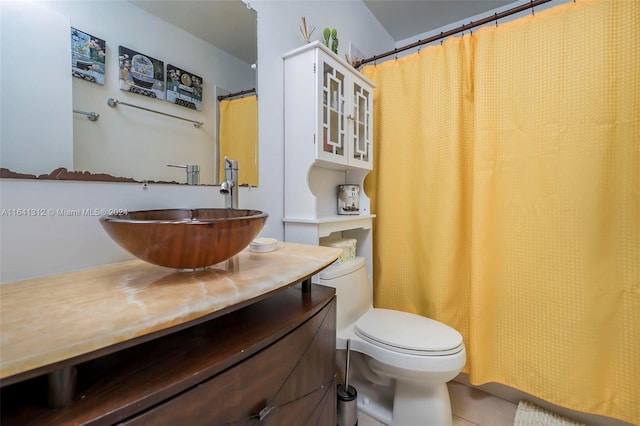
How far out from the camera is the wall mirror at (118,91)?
618mm

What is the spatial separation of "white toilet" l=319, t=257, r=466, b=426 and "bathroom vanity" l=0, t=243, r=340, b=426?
495mm

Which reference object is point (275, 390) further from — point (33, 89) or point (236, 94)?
point (236, 94)

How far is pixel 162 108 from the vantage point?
89 centimetres

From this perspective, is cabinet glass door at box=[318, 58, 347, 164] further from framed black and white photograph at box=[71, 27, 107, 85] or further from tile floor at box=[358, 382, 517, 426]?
tile floor at box=[358, 382, 517, 426]

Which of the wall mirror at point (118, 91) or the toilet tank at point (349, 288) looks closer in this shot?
the wall mirror at point (118, 91)

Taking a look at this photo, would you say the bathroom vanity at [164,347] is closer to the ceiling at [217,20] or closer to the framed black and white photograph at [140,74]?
the framed black and white photograph at [140,74]

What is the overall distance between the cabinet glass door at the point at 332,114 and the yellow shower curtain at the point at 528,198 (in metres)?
0.45

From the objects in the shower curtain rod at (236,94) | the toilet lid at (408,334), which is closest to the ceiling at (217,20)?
the shower curtain rod at (236,94)

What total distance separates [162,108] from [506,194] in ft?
5.11

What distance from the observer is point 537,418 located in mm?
1356

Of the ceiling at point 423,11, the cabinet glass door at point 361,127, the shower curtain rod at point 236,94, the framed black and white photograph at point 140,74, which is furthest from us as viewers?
the ceiling at point 423,11

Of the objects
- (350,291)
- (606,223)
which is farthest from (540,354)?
(350,291)

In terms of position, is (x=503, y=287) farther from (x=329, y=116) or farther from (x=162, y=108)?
(x=162, y=108)

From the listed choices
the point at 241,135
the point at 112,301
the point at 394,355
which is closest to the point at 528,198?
the point at 394,355
